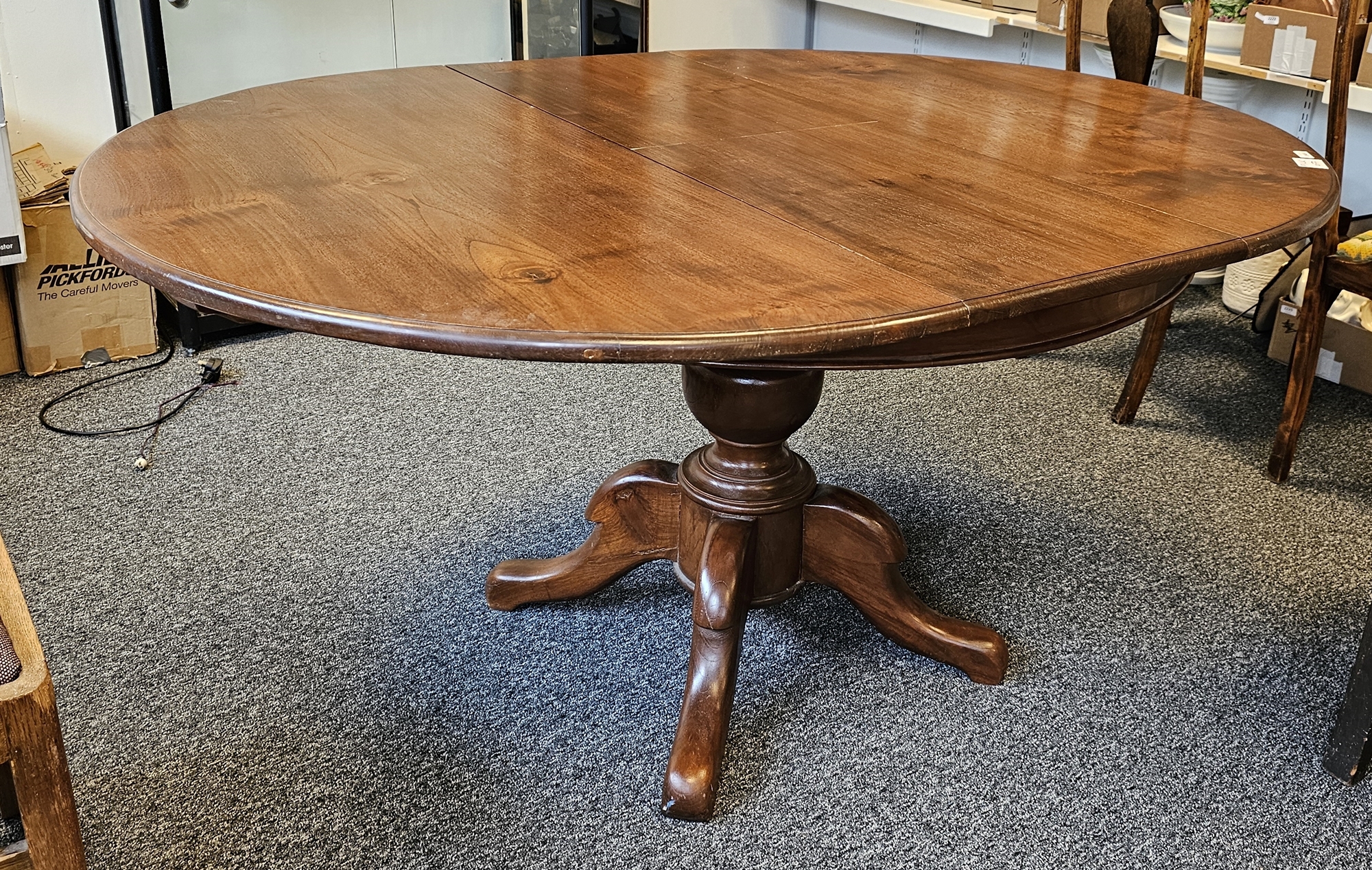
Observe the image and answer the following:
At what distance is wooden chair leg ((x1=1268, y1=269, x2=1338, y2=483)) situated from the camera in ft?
6.88

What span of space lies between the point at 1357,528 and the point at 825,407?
972mm

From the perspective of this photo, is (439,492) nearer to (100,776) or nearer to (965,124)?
(100,776)

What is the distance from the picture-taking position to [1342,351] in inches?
96.7

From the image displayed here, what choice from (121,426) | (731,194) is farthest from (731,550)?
(121,426)

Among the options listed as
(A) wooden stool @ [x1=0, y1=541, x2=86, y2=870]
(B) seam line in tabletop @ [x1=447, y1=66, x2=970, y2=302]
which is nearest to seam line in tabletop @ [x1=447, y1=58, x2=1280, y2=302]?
(B) seam line in tabletop @ [x1=447, y1=66, x2=970, y2=302]

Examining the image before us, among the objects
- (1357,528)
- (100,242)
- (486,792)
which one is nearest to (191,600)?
(486,792)

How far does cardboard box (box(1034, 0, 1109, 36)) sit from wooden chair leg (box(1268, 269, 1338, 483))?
1.07 metres

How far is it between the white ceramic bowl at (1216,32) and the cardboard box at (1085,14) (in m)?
0.14

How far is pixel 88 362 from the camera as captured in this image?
2475 millimetres

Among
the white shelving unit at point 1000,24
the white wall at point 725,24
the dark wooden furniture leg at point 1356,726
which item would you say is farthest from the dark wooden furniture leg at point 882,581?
the white wall at point 725,24

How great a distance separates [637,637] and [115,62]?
1747 mm

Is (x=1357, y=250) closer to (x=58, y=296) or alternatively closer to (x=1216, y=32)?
(x=1216, y=32)

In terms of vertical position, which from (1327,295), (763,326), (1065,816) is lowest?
(1065,816)

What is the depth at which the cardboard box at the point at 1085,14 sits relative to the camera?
9.44 ft
